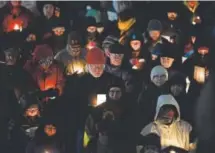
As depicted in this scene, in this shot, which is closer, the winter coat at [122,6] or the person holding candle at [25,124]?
the person holding candle at [25,124]

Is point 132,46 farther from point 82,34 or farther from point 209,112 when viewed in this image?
point 209,112

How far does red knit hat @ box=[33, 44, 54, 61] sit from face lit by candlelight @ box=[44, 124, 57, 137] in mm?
928

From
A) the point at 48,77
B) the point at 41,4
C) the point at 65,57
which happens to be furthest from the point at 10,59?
the point at 41,4

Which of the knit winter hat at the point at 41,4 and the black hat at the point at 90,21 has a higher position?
the knit winter hat at the point at 41,4

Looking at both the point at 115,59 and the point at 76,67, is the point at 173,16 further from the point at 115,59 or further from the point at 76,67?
the point at 76,67

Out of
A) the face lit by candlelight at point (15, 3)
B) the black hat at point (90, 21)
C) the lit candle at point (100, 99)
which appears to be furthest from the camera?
the face lit by candlelight at point (15, 3)

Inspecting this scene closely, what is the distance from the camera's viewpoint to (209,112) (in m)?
7.81

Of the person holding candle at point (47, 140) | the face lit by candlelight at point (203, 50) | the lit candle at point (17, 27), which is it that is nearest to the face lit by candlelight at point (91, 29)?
the lit candle at point (17, 27)

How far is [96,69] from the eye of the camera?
8.03m

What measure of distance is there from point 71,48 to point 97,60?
1.14 ft

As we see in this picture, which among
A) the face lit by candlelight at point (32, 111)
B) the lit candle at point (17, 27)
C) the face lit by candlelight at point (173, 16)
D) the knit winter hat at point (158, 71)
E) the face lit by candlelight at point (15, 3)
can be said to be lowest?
the face lit by candlelight at point (32, 111)

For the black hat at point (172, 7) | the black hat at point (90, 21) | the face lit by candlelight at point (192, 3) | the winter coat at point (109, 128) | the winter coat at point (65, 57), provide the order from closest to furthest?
1. the winter coat at point (109, 128)
2. the winter coat at point (65, 57)
3. the black hat at point (90, 21)
4. the black hat at point (172, 7)
5. the face lit by candlelight at point (192, 3)

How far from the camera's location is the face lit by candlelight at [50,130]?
752 centimetres

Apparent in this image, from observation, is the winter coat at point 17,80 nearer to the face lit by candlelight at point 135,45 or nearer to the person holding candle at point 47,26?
the person holding candle at point 47,26
